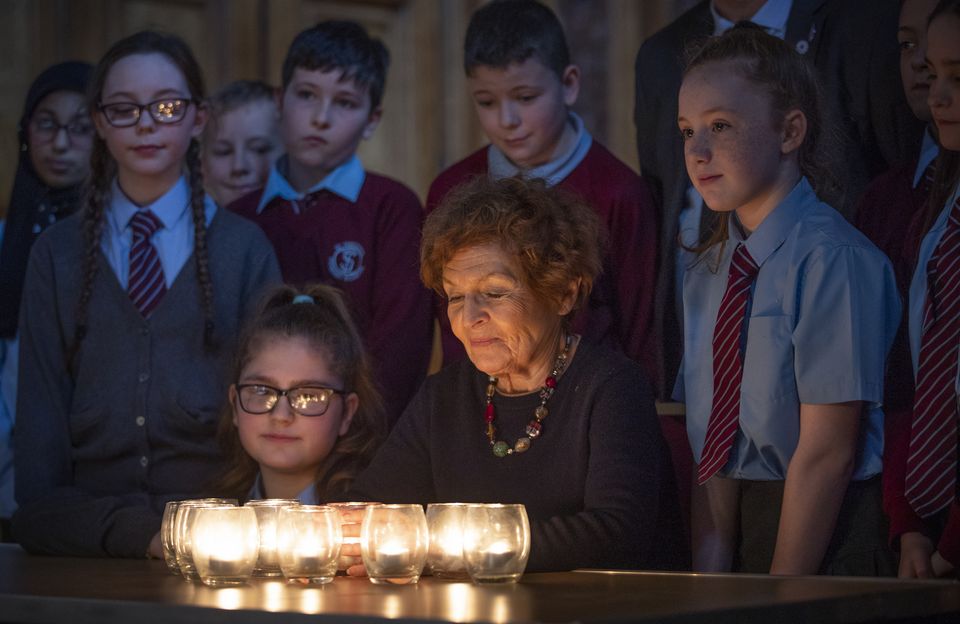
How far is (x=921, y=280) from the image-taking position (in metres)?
2.87

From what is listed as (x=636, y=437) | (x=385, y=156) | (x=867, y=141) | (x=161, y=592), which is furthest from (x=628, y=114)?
(x=161, y=592)

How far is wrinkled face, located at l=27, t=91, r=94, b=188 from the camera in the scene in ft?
14.5

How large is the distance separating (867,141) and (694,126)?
25.4 inches

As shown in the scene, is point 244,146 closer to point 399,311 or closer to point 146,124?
point 146,124

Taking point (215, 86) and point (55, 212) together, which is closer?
point (55, 212)

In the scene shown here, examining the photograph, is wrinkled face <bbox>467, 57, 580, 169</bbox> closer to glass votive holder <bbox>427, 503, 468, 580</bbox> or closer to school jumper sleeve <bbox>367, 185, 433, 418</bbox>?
school jumper sleeve <bbox>367, 185, 433, 418</bbox>

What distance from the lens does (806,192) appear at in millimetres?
2918

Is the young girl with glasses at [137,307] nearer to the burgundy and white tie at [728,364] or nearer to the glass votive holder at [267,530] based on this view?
the glass votive holder at [267,530]

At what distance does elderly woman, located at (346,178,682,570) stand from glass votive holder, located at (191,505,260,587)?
0.57 m

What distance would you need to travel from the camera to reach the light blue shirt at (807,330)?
2.72 metres

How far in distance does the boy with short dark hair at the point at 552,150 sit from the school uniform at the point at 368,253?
132 mm

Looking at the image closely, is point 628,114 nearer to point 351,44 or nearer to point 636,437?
point 351,44

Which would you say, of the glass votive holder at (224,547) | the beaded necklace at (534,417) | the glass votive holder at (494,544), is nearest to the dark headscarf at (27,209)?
the beaded necklace at (534,417)

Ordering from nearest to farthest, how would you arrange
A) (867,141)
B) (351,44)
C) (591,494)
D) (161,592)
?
1. (161,592)
2. (591,494)
3. (867,141)
4. (351,44)
